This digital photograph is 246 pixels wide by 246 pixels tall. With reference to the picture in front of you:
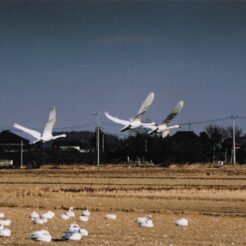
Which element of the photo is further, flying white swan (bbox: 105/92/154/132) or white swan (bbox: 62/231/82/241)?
flying white swan (bbox: 105/92/154/132)

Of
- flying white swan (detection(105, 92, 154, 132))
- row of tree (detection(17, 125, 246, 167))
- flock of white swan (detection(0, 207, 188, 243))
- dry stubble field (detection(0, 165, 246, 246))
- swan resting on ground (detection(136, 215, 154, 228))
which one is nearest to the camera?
flock of white swan (detection(0, 207, 188, 243))

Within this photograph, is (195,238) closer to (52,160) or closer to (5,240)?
(5,240)

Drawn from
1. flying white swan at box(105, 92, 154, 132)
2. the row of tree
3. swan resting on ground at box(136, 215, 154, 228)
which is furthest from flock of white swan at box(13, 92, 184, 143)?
the row of tree

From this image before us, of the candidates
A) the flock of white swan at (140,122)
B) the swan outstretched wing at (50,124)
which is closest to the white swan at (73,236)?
the flock of white swan at (140,122)

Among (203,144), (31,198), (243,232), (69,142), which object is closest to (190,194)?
(31,198)

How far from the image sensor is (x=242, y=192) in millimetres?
34031

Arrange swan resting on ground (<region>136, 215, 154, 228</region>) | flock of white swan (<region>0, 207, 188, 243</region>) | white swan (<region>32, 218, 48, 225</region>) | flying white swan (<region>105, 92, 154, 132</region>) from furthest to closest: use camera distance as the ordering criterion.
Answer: flying white swan (<region>105, 92, 154, 132</region>), white swan (<region>32, 218, 48, 225</region>), swan resting on ground (<region>136, 215, 154, 228</region>), flock of white swan (<region>0, 207, 188, 243</region>)

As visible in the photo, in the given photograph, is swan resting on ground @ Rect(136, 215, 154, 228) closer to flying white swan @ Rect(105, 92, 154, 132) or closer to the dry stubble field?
the dry stubble field

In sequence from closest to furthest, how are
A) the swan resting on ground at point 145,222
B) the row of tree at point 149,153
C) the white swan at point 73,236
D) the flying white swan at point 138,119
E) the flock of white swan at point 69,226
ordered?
the flock of white swan at point 69,226, the white swan at point 73,236, the swan resting on ground at point 145,222, the flying white swan at point 138,119, the row of tree at point 149,153

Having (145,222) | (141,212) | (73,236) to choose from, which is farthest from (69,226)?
(141,212)

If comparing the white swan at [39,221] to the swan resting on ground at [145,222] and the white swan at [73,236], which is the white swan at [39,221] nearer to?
the swan resting on ground at [145,222]

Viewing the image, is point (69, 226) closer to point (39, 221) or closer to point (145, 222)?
point (39, 221)

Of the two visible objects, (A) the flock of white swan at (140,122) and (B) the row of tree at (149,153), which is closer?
(A) the flock of white swan at (140,122)

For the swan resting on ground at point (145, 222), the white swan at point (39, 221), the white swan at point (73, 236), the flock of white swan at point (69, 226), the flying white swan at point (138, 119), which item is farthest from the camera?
the flying white swan at point (138, 119)
